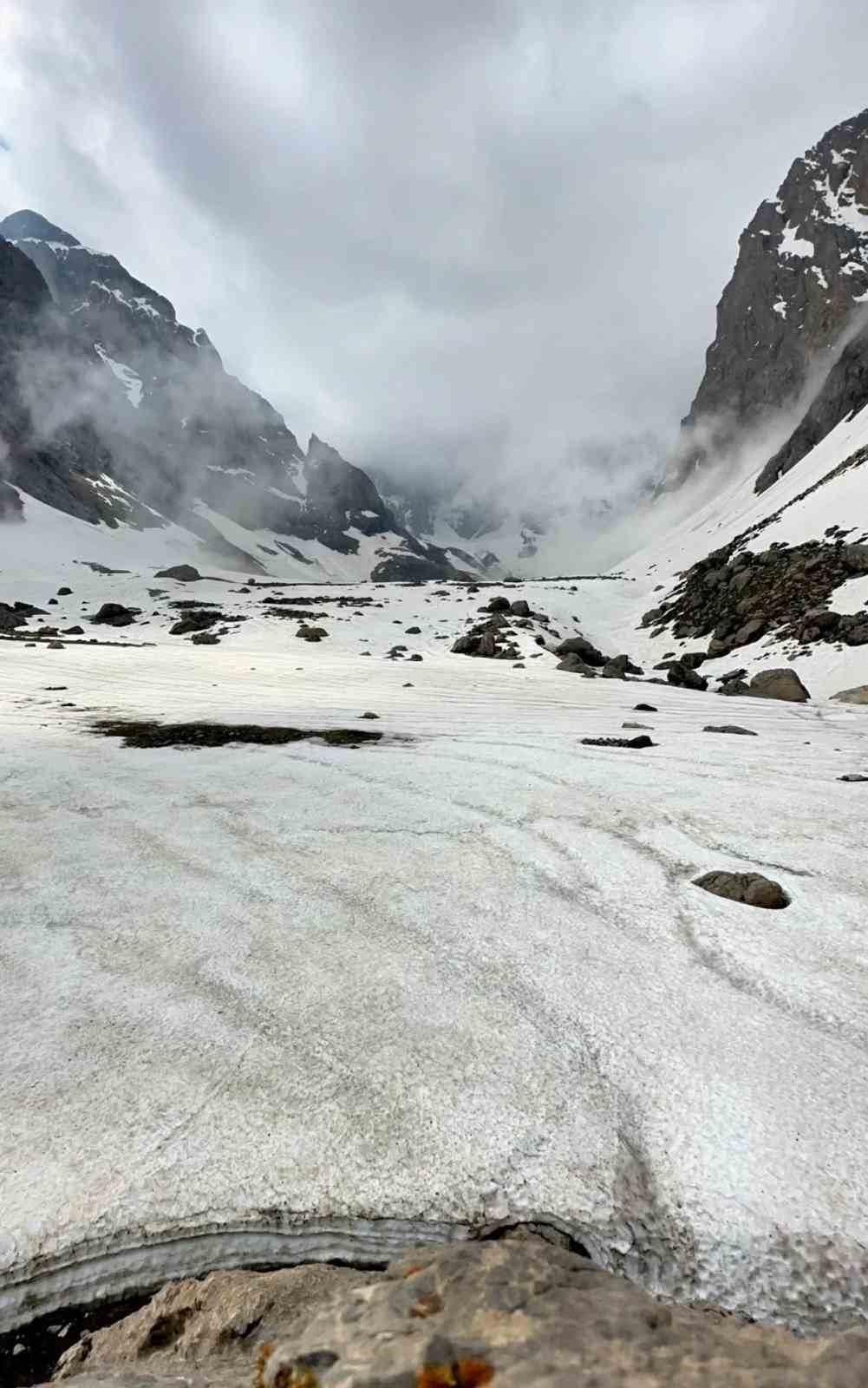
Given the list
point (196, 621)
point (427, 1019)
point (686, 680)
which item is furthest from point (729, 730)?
point (196, 621)

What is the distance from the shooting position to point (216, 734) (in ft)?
22.2

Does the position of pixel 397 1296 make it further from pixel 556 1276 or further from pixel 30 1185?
pixel 30 1185

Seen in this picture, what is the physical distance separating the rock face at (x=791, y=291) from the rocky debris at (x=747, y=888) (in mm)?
124087

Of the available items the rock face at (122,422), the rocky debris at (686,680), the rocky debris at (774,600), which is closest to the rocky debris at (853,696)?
the rocky debris at (686,680)

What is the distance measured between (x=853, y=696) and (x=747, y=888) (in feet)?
34.9

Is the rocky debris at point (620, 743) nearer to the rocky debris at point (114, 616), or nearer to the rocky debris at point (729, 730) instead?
the rocky debris at point (729, 730)

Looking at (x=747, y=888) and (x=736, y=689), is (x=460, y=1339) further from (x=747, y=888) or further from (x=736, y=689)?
(x=736, y=689)

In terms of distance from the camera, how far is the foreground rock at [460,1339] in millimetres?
855

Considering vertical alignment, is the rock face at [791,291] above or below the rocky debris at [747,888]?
above

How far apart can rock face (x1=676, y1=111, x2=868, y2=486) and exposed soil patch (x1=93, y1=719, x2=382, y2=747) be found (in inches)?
4814

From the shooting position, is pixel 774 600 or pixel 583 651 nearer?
pixel 583 651

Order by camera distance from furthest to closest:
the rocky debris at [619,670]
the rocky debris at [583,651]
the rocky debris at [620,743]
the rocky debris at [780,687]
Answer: the rocky debris at [583,651] → the rocky debris at [619,670] → the rocky debris at [780,687] → the rocky debris at [620,743]

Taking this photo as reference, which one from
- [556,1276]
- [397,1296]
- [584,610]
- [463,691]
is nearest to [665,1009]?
[556,1276]

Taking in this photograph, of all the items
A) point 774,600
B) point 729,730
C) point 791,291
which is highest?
point 791,291
